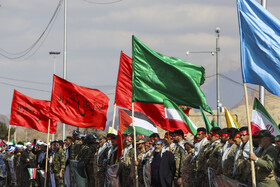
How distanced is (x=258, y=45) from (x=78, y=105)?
9359 millimetres

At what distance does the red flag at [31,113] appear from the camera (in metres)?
22.8

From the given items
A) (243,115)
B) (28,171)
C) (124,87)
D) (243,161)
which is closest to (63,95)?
(124,87)

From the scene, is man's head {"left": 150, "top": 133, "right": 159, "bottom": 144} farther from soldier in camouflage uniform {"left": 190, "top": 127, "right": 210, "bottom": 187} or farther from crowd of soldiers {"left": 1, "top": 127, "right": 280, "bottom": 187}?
soldier in camouflage uniform {"left": 190, "top": 127, "right": 210, "bottom": 187}

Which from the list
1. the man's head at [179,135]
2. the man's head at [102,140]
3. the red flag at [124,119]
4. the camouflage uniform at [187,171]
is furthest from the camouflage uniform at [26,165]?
the camouflage uniform at [187,171]

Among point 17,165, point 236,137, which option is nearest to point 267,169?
point 236,137

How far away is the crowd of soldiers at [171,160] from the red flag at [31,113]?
111 cm

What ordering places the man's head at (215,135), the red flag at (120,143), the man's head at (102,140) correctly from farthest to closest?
the man's head at (102,140), the red flag at (120,143), the man's head at (215,135)

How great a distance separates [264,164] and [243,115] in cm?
8201

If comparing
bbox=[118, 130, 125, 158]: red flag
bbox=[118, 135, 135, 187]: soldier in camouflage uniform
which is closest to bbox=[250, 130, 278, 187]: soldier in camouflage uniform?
bbox=[118, 135, 135, 187]: soldier in camouflage uniform

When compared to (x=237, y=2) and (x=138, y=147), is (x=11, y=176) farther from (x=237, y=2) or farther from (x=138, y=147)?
(x=237, y=2)

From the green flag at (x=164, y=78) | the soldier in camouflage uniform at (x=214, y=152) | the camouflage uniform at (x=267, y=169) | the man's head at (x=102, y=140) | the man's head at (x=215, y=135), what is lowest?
the camouflage uniform at (x=267, y=169)

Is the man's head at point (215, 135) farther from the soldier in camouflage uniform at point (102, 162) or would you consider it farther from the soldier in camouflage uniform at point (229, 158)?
the soldier in camouflage uniform at point (102, 162)

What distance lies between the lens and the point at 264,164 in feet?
34.4

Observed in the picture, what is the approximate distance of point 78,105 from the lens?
19.3 m
